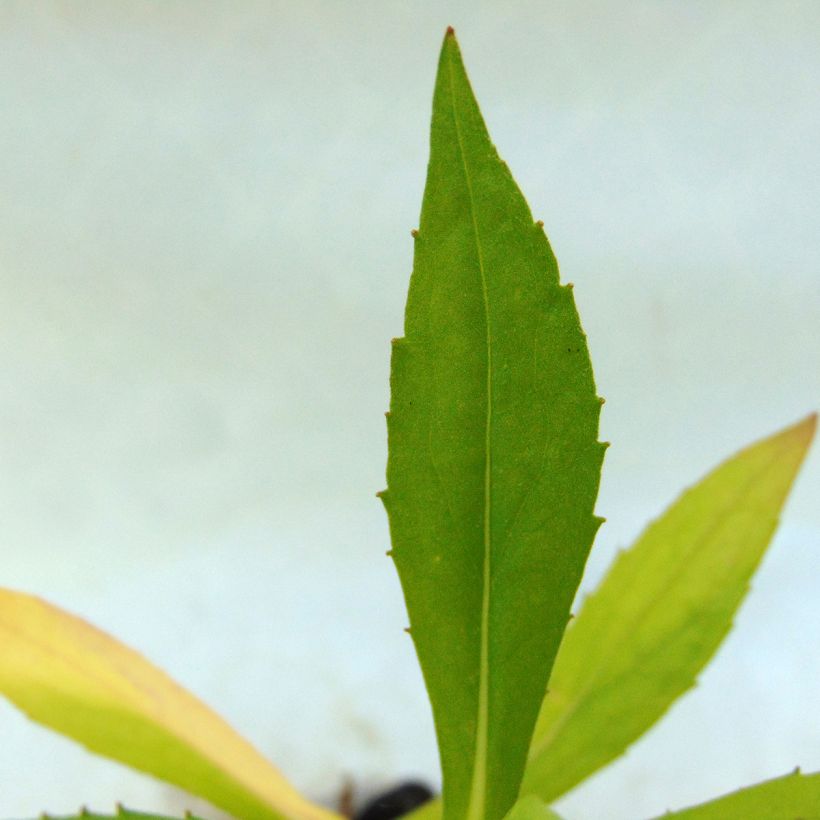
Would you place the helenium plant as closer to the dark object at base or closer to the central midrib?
the central midrib

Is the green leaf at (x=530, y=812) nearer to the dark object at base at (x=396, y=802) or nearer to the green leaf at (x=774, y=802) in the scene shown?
the green leaf at (x=774, y=802)

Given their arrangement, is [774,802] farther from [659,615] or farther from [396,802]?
[396,802]

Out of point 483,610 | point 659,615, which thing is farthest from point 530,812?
point 659,615

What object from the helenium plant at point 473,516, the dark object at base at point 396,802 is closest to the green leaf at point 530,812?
the helenium plant at point 473,516

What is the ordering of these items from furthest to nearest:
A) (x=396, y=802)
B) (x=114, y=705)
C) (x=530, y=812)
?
1. (x=396, y=802)
2. (x=114, y=705)
3. (x=530, y=812)

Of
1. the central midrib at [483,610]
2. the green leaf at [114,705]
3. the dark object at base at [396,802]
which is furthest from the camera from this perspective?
the dark object at base at [396,802]

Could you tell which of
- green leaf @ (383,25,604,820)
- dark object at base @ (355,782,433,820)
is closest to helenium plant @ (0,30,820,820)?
green leaf @ (383,25,604,820)
